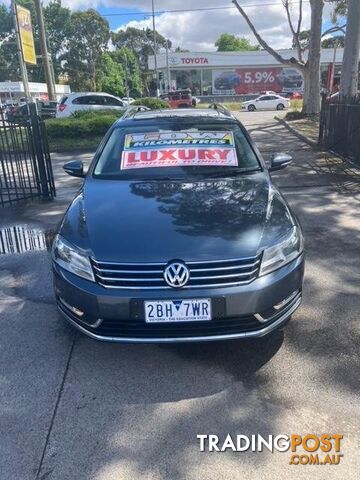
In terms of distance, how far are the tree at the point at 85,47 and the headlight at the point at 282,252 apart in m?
73.4

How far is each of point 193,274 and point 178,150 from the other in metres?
1.89

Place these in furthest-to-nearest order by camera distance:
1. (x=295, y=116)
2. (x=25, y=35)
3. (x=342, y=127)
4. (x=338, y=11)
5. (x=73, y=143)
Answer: (x=338, y=11) < (x=295, y=116) < (x=25, y=35) < (x=73, y=143) < (x=342, y=127)

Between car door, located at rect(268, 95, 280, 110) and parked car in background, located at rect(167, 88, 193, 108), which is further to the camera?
car door, located at rect(268, 95, 280, 110)

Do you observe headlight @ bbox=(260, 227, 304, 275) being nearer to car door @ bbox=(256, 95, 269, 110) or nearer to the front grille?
the front grille

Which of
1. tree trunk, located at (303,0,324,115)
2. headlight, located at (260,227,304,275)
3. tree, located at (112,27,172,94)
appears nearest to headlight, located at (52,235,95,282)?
headlight, located at (260,227,304,275)

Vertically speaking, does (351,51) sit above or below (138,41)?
below

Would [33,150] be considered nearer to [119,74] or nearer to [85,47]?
[119,74]

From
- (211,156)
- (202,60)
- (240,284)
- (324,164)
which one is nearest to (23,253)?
(211,156)

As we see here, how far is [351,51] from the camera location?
42.4 ft

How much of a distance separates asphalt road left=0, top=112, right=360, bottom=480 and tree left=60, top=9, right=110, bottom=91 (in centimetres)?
7314

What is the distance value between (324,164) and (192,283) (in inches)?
330

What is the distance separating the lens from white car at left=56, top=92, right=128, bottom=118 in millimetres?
20984

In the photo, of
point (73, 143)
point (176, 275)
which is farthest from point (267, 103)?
point (176, 275)

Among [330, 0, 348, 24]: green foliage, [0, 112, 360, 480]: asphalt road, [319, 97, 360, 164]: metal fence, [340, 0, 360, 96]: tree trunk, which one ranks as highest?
[330, 0, 348, 24]: green foliage
